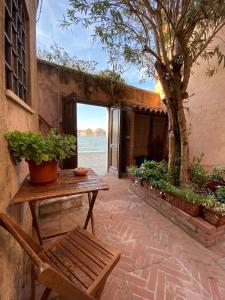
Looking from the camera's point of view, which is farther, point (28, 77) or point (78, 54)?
point (78, 54)

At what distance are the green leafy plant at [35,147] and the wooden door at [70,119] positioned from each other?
3.08 meters

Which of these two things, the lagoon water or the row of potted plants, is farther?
the lagoon water

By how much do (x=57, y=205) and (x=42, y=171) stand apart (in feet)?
4.74

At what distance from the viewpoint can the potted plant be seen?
4.55 ft

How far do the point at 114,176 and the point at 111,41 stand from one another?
379 cm

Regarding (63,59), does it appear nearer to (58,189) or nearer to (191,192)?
(58,189)

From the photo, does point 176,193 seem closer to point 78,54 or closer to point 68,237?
point 68,237

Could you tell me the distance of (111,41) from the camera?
3.28 metres

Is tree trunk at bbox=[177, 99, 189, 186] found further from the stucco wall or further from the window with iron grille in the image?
the window with iron grille

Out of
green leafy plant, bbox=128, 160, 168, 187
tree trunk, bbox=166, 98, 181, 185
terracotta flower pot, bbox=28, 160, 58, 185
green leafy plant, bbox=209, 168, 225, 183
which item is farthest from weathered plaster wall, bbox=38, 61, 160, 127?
green leafy plant, bbox=209, 168, 225, 183

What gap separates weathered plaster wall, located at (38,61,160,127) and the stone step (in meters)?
2.59

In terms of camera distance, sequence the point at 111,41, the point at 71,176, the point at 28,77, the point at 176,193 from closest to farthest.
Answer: the point at 71,176, the point at 28,77, the point at 176,193, the point at 111,41

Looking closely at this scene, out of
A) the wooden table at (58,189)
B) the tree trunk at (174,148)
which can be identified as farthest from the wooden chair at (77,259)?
the tree trunk at (174,148)

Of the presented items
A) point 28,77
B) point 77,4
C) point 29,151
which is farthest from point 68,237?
point 77,4
